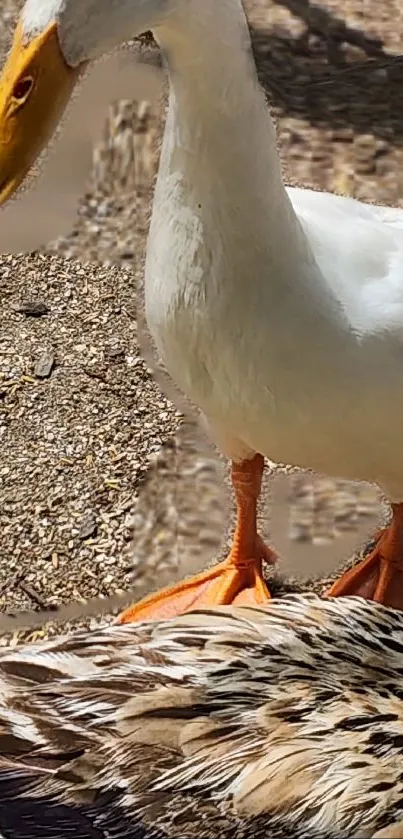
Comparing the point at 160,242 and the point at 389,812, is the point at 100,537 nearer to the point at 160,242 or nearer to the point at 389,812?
the point at 160,242

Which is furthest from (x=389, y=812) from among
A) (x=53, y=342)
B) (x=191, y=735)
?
(x=53, y=342)

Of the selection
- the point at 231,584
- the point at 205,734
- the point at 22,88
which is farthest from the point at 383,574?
the point at 22,88

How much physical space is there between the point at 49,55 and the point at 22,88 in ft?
0.15

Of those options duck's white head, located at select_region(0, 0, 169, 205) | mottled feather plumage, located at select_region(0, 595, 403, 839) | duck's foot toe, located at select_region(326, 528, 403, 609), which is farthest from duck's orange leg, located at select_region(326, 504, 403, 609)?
duck's white head, located at select_region(0, 0, 169, 205)

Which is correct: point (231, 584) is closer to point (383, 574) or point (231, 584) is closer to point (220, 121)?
point (383, 574)

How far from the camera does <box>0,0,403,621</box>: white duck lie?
1066 millimetres

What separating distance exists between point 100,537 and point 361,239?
0.74 metres

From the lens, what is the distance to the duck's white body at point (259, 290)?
119 centimetres

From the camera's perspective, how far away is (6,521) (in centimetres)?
197

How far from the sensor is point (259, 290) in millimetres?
1321

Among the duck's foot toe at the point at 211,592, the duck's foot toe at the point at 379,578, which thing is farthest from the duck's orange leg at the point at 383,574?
the duck's foot toe at the point at 211,592

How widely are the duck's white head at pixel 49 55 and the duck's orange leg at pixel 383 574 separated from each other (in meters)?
0.88

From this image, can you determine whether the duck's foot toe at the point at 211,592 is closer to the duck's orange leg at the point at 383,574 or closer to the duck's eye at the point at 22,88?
the duck's orange leg at the point at 383,574

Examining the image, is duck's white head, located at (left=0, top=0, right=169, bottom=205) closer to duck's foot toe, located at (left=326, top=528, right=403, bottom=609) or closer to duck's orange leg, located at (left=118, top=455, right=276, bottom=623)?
duck's orange leg, located at (left=118, top=455, right=276, bottom=623)
